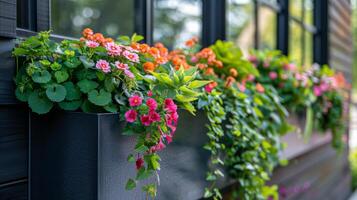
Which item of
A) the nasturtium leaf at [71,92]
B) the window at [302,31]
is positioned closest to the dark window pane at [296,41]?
the window at [302,31]

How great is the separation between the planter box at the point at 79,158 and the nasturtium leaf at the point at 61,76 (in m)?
0.08

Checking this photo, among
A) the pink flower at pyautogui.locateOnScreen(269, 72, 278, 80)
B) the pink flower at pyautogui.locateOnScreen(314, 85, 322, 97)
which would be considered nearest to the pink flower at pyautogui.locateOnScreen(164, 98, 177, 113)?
the pink flower at pyautogui.locateOnScreen(269, 72, 278, 80)

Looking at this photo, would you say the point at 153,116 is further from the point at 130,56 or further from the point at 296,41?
the point at 296,41

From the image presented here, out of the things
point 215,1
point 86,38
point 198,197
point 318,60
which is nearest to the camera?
point 86,38

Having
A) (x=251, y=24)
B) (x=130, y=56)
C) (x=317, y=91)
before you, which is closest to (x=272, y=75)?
(x=317, y=91)

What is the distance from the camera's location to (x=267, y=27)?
341cm

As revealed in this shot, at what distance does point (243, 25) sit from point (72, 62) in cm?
258

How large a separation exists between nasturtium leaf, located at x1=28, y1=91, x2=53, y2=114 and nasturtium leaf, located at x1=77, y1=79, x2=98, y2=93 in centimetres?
8

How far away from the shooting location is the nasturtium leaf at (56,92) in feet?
3.19

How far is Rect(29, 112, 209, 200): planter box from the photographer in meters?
0.97

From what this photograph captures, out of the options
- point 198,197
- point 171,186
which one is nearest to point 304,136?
point 198,197

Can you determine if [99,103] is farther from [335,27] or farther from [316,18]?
[335,27]

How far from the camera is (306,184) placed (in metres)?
3.03

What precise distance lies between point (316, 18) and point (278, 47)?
1.01m
